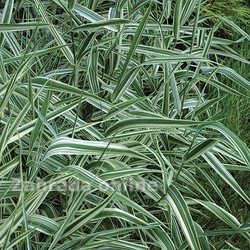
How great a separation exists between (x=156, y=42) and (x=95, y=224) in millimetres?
765

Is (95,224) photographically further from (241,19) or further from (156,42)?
(241,19)

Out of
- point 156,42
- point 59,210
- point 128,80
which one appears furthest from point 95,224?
point 156,42

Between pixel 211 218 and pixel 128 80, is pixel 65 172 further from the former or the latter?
pixel 211 218

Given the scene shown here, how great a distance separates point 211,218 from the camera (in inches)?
77.9

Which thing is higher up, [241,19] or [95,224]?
[241,19]

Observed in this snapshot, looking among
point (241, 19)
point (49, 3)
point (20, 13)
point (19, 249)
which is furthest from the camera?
point (241, 19)

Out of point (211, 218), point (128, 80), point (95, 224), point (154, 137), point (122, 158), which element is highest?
point (128, 80)

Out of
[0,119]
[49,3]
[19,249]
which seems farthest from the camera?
[49,3]

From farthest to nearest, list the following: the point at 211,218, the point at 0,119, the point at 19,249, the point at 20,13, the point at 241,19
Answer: the point at 241,19 → the point at 20,13 → the point at 211,218 → the point at 0,119 → the point at 19,249

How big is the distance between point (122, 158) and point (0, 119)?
0.38 metres

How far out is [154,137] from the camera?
1.62 m

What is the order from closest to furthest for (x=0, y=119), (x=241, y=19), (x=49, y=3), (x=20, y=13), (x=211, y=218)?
1. (x=0, y=119)
2. (x=211, y=218)
3. (x=49, y=3)
4. (x=20, y=13)
5. (x=241, y=19)

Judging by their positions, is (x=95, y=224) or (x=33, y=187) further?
(x=95, y=224)

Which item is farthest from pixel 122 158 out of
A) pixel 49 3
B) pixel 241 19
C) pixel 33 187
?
pixel 241 19
